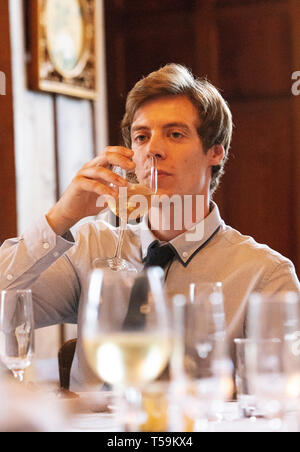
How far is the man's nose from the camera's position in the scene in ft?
7.29

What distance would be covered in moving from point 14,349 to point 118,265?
2.68ft

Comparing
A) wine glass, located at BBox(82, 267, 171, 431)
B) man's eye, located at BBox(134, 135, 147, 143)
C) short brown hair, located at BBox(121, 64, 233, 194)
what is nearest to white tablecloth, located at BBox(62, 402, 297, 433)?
wine glass, located at BBox(82, 267, 171, 431)

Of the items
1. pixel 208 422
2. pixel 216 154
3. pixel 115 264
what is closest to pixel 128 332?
pixel 208 422

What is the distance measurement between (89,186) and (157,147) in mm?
349

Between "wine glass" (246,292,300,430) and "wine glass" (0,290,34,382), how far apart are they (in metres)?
0.48

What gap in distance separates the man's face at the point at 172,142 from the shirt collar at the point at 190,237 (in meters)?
0.11

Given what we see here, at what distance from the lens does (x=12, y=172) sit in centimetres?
341

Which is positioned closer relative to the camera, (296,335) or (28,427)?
(28,427)

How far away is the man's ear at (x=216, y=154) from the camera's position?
8.16 ft

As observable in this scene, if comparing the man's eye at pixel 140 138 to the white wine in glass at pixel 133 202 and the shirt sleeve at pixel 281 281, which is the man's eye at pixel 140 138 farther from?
the shirt sleeve at pixel 281 281

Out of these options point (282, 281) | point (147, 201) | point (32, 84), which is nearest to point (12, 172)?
point (32, 84)

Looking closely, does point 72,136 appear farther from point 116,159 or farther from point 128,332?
point 128,332
